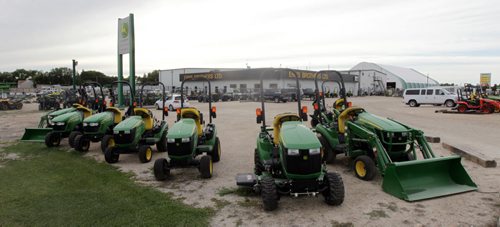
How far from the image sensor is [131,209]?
15.5ft

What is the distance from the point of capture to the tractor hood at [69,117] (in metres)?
9.85

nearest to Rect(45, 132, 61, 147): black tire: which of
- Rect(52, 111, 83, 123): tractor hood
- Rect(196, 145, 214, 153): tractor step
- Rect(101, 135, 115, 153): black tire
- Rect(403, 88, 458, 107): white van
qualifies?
Rect(52, 111, 83, 123): tractor hood

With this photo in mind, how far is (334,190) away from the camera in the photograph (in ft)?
15.0

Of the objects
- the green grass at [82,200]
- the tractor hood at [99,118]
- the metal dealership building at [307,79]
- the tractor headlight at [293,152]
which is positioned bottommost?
the green grass at [82,200]

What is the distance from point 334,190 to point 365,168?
1758 millimetres

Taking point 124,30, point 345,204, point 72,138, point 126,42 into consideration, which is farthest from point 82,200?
point 124,30

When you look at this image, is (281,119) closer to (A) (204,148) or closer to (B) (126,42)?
(A) (204,148)

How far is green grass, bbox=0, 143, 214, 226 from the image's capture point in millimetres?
4352

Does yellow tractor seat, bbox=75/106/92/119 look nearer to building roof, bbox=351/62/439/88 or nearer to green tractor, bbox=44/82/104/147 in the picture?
green tractor, bbox=44/82/104/147

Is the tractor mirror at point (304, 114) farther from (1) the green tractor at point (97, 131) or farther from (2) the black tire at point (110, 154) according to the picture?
(1) the green tractor at point (97, 131)

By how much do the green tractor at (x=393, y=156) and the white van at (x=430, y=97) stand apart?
22.4 meters

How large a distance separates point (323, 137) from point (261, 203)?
3.08 m

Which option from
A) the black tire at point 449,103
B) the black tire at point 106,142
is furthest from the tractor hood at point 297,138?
the black tire at point 449,103

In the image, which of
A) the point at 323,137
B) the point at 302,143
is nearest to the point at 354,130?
the point at 323,137
